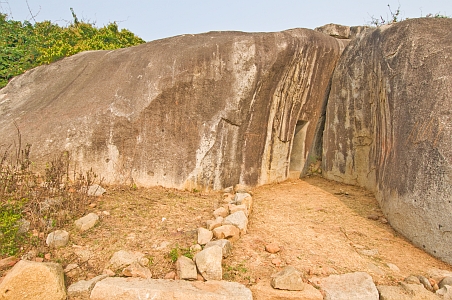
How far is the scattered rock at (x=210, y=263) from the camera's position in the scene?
2.97m

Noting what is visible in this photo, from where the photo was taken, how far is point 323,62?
5.79 meters

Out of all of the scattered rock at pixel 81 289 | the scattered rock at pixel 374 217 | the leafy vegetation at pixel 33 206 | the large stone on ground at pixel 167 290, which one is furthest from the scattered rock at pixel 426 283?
the leafy vegetation at pixel 33 206

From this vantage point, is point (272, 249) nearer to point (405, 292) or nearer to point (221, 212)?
point (221, 212)

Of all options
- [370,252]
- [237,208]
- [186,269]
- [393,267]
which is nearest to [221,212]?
[237,208]

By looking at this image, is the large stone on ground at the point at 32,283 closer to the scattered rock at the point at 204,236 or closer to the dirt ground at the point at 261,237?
the dirt ground at the point at 261,237

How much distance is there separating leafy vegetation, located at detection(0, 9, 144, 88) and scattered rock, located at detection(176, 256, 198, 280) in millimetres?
5318

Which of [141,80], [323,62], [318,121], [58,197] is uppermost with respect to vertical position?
[323,62]

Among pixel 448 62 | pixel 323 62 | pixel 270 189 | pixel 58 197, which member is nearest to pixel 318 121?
pixel 323 62

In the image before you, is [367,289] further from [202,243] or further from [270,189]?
[270,189]

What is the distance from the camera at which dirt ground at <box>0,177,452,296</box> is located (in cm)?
319

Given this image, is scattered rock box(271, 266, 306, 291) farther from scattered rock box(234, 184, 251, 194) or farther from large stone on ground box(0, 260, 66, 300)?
scattered rock box(234, 184, 251, 194)

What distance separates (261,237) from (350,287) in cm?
104

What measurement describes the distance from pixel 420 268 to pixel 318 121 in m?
3.39

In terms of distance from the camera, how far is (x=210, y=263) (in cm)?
299
